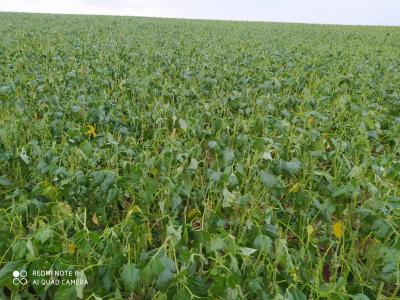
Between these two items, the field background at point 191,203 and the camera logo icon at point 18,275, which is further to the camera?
the field background at point 191,203

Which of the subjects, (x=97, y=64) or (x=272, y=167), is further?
(x=97, y=64)

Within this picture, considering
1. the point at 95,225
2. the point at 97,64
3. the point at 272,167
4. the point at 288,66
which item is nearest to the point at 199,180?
the point at 272,167

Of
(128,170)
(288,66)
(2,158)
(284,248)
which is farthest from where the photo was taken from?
(288,66)

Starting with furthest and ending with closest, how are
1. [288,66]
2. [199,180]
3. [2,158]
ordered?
[288,66] < [199,180] < [2,158]

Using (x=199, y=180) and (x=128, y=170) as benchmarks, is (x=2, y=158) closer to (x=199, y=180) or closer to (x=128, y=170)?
(x=128, y=170)

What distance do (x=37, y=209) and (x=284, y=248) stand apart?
4.75 feet

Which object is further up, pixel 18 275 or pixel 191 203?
pixel 18 275

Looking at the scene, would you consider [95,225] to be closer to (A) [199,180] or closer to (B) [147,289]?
(B) [147,289]

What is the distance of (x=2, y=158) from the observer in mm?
2926

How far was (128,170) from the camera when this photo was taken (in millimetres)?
2652

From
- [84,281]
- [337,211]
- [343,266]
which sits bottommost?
[343,266]

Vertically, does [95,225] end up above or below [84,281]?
below

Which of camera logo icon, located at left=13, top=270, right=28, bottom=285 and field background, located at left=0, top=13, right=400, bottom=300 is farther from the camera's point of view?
field background, located at left=0, top=13, right=400, bottom=300

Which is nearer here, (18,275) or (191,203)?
(18,275)
